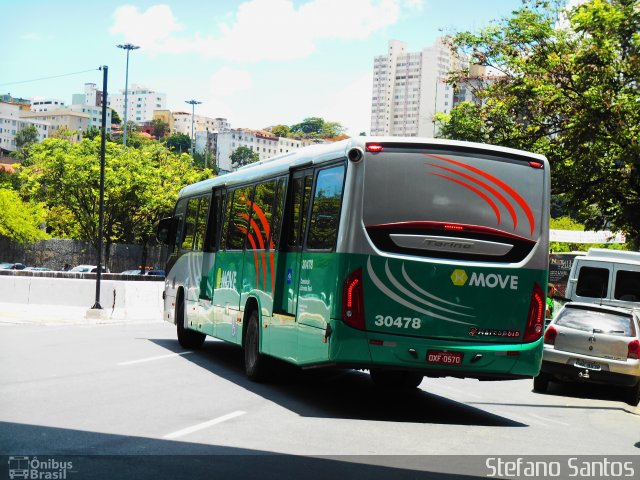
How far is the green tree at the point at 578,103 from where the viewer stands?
1086 inches

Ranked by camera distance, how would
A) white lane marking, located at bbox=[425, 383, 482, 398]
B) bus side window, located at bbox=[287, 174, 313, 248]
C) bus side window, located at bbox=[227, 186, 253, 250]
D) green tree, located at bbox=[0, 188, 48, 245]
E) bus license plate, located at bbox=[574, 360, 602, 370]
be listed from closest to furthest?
bus side window, located at bbox=[287, 174, 313, 248]
white lane marking, located at bbox=[425, 383, 482, 398]
bus side window, located at bbox=[227, 186, 253, 250]
bus license plate, located at bbox=[574, 360, 602, 370]
green tree, located at bbox=[0, 188, 48, 245]

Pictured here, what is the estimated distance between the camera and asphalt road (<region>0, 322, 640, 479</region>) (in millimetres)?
8422

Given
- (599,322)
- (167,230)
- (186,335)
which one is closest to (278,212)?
(599,322)

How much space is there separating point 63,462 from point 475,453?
3.87 metres

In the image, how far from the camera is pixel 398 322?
462 inches

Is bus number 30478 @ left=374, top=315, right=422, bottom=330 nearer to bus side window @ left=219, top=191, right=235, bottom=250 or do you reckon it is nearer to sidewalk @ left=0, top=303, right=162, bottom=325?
bus side window @ left=219, top=191, right=235, bottom=250

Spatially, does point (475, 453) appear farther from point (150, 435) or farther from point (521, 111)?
point (521, 111)

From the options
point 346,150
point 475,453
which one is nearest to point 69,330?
point 346,150

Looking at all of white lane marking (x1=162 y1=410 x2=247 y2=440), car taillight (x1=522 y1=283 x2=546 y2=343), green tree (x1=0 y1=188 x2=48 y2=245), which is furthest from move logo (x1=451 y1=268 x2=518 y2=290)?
green tree (x1=0 y1=188 x2=48 y2=245)

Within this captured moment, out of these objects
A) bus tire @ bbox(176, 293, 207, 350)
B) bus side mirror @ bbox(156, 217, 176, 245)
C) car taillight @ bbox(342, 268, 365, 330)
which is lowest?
bus tire @ bbox(176, 293, 207, 350)

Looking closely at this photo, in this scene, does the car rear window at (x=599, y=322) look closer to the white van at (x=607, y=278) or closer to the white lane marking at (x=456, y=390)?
the white lane marking at (x=456, y=390)

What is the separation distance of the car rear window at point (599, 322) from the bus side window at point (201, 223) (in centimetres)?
677

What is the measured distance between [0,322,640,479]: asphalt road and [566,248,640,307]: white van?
575cm

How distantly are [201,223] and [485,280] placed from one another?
8.88 meters
